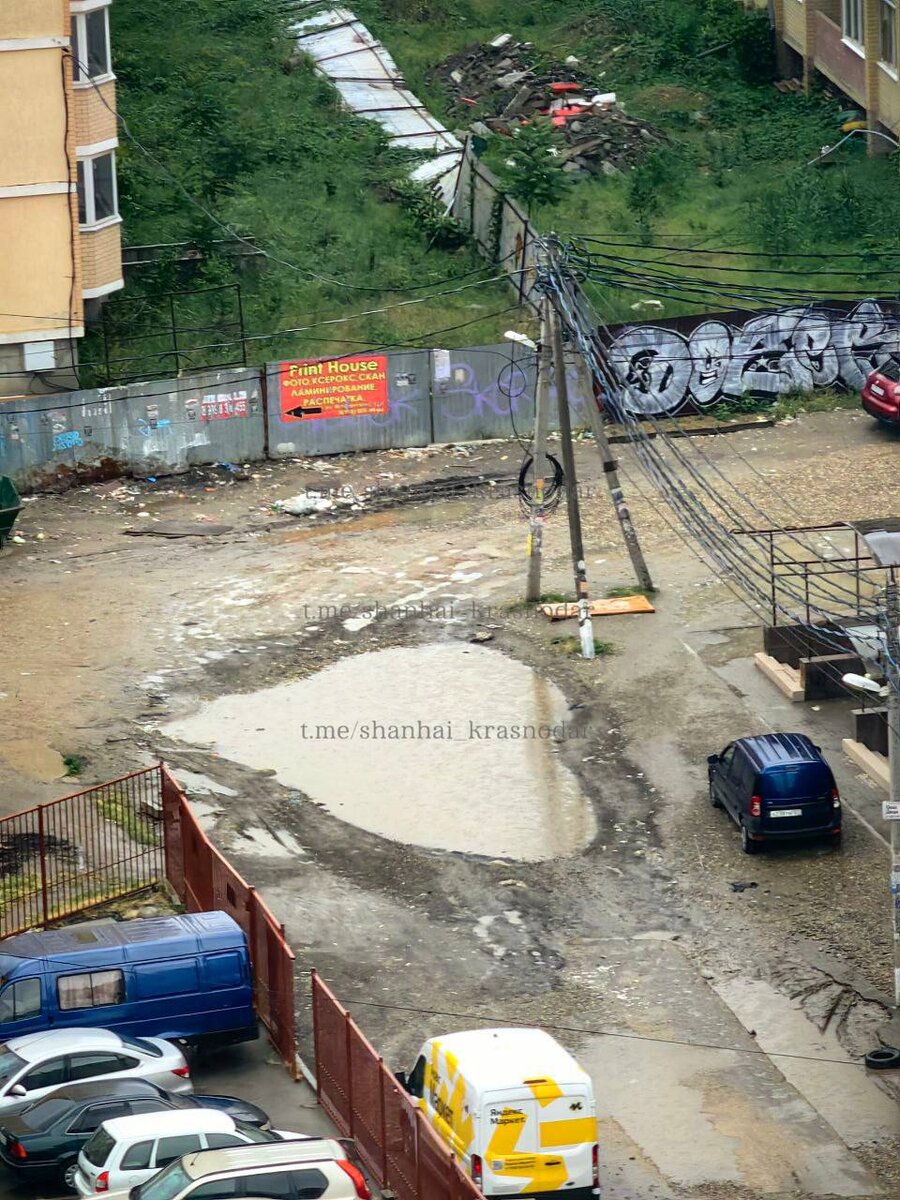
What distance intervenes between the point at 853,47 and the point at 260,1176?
134ft

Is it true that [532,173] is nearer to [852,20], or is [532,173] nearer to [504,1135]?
[852,20]

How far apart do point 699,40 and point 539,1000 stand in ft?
129

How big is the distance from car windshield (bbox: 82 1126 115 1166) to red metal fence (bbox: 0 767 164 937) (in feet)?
19.5

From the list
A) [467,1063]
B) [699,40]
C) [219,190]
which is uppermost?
[699,40]

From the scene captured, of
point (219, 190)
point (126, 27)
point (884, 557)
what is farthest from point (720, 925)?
point (126, 27)

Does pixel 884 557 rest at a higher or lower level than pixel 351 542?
higher

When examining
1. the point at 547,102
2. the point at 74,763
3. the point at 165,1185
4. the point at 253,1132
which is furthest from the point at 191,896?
the point at 547,102

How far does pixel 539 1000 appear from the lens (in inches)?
870

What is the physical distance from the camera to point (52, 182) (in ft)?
130

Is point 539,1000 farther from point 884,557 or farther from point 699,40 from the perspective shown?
point 699,40

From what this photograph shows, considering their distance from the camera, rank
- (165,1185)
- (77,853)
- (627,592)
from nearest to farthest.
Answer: (165,1185) → (77,853) → (627,592)

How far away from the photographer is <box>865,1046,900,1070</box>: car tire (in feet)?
67.7

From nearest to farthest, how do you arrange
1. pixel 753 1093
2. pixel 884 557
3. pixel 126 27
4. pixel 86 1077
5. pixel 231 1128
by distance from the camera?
pixel 231 1128 → pixel 86 1077 → pixel 753 1093 → pixel 884 557 → pixel 126 27

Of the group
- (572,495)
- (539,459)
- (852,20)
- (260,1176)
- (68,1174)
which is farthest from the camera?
(852,20)
